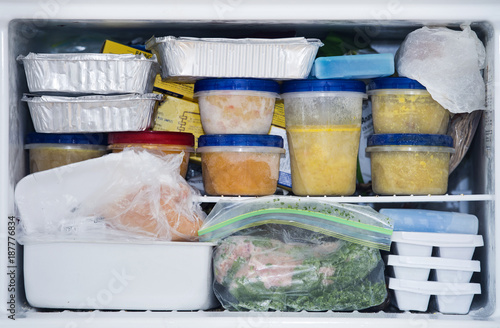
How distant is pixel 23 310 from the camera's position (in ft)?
4.07

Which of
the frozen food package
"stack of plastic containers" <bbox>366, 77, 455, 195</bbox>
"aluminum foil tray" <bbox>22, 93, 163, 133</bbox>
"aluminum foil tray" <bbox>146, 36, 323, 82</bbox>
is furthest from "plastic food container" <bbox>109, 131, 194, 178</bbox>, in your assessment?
the frozen food package

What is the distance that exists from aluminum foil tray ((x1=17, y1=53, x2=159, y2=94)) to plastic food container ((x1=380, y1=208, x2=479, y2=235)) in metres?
0.69

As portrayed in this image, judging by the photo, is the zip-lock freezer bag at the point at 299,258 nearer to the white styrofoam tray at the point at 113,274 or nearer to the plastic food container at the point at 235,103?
the white styrofoam tray at the point at 113,274

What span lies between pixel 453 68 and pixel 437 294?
20.8 inches

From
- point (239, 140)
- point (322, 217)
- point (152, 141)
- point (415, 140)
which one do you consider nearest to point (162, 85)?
point (152, 141)

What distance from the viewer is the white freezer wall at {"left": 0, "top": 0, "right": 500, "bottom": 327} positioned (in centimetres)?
119

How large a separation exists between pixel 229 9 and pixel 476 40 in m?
0.58

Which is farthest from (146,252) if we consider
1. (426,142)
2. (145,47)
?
(426,142)

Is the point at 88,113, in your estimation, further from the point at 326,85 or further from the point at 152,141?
the point at 326,85

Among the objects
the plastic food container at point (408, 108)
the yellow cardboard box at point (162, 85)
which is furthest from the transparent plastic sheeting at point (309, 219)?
the yellow cardboard box at point (162, 85)

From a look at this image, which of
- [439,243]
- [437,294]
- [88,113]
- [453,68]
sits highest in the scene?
[453,68]

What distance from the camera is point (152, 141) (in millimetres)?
1306

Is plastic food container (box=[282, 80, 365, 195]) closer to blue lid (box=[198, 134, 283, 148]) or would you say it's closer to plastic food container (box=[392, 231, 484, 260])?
blue lid (box=[198, 134, 283, 148])

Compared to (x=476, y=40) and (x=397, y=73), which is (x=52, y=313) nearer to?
(x=397, y=73)
